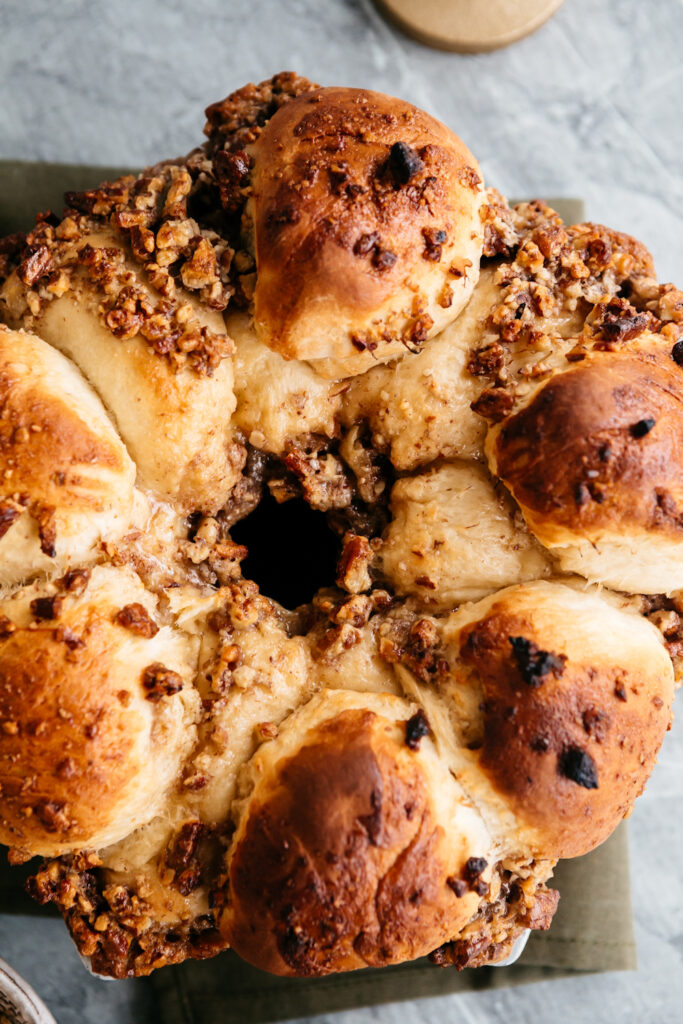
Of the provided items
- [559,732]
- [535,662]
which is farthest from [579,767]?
[535,662]

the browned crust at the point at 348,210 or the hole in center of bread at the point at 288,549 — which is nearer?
the browned crust at the point at 348,210

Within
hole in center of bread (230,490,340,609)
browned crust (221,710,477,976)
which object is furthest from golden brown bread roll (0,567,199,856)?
hole in center of bread (230,490,340,609)

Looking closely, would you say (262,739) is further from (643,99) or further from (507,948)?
(643,99)

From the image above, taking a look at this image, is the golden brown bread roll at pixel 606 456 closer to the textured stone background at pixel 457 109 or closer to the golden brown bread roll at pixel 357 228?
the golden brown bread roll at pixel 357 228

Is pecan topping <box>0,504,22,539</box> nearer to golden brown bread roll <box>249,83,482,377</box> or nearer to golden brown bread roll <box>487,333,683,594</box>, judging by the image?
golden brown bread roll <box>249,83,482,377</box>

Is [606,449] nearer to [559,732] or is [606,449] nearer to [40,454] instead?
[559,732]

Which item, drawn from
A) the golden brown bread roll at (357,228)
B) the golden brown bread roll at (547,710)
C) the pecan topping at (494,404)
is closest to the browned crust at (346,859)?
the golden brown bread roll at (547,710)

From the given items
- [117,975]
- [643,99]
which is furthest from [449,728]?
[643,99]
